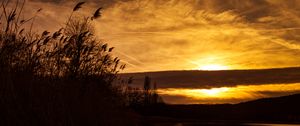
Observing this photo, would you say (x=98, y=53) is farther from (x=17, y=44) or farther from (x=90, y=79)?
(x=17, y=44)

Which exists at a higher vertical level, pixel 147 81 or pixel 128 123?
pixel 147 81

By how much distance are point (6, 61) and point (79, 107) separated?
2.34 m

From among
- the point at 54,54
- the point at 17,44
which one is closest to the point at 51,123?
the point at 17,44

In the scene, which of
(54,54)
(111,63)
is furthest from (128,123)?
Answer: (54,54)

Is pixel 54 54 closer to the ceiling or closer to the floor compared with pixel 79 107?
closer to the ceiling

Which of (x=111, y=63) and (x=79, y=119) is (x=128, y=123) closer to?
(x=111, y=63)

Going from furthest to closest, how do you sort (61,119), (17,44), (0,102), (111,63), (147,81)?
1. (147,81)
2. (111,63)
3. (17,44)
4. (61,119)
5. (0,102)

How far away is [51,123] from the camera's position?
25.6 ft

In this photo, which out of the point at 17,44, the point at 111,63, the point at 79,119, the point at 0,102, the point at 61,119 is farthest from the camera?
the point at 111,63

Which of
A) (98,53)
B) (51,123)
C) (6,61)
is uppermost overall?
(98,53)

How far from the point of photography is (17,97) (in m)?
7.63

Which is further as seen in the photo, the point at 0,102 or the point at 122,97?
the point at 122,97

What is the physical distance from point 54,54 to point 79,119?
1.52 metres

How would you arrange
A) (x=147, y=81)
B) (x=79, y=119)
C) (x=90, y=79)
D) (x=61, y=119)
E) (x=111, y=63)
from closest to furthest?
(x=61, y=119) → (x=79, y=119) → (x=90, y=79) → (x=111, y=63) → (x=147, y=81)
